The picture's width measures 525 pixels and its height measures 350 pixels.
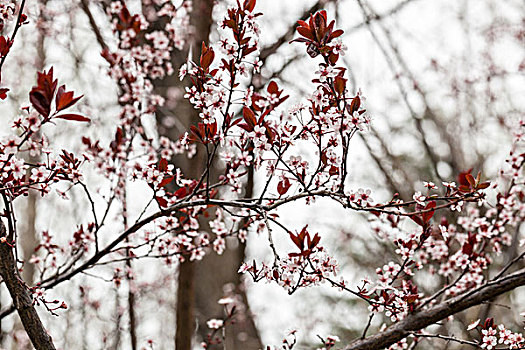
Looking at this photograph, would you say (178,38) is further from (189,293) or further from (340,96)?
(340,96)

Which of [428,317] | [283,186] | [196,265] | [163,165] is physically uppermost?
[196,265]

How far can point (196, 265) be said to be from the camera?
3750 millimetres

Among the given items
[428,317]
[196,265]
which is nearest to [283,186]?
[428,317]

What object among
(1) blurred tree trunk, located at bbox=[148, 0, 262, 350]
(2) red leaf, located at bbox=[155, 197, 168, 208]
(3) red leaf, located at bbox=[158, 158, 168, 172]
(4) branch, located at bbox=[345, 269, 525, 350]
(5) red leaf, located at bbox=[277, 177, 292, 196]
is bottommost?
(4) branch, located at bbox=[345, 269, 525, 350]

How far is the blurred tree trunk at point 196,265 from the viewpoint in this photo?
2.78 metres

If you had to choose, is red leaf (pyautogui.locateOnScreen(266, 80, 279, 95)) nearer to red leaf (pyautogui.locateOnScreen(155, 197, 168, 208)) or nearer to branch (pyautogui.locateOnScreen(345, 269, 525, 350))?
red leaf (pyautogui.locateOnScreen(155, 197, 168, 208))

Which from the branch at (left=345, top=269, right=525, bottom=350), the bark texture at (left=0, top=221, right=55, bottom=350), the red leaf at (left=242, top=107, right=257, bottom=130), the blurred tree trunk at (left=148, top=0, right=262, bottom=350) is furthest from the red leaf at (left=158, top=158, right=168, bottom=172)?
the blurred tree trunk at (left=148, top=0, right=262, bottom=350)

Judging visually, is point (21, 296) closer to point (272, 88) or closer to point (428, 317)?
point (272, 88)

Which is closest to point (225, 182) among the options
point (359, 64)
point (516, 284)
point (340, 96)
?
point (340, 96)

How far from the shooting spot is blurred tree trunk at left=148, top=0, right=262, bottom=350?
9.11ft

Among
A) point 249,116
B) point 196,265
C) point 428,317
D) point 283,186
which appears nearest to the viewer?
point 249,116

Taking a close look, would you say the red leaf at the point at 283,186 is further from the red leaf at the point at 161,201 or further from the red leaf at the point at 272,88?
the red leaf at the point at 161,201

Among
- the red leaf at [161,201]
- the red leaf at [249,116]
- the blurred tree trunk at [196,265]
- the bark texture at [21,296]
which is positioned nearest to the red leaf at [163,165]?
the red leaf at [161,201]

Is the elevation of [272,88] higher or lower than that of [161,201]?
higher
